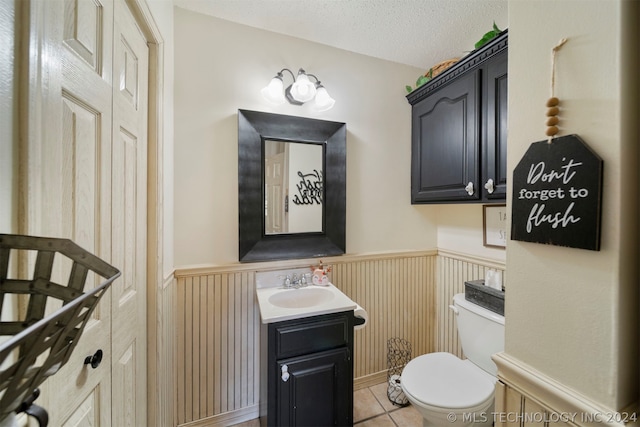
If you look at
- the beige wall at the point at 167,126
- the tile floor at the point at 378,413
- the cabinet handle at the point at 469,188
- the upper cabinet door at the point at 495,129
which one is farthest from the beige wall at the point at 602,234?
the beige wall at the point at 167,126

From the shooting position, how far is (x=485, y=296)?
Result: 1.49 metres

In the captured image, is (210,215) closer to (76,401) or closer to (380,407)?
(76,401)

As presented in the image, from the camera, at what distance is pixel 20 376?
289 millimetres

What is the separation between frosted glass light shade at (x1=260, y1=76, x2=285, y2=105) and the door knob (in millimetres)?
1474

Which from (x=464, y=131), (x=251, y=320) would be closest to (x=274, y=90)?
(x=464, y=131)

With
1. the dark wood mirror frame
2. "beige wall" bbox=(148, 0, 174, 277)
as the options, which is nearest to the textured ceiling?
"beige wall" bbox=(148, 0, 174, 277)

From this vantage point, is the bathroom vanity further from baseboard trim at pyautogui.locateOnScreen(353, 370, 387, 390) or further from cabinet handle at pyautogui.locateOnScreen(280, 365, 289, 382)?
baseboard trim at pyautogui.locateOnScreen(353, 370, 387, 390)

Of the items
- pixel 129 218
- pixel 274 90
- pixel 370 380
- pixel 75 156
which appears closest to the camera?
pixel 75 156

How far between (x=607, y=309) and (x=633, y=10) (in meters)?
0.64

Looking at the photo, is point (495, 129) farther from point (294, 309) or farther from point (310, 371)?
point (310, 371)

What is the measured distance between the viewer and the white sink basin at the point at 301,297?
1623mm

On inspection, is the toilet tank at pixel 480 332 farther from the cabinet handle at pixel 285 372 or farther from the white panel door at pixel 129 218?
the white panel door at pixel 129 218

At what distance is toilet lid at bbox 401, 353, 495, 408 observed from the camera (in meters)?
1.26

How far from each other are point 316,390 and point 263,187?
1.19m
